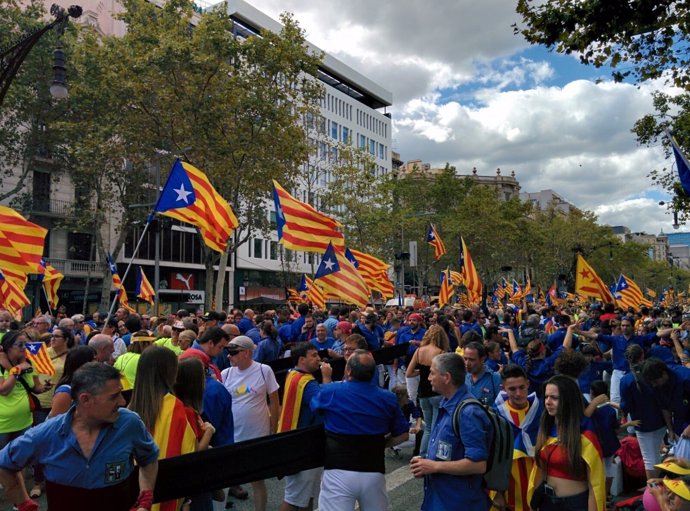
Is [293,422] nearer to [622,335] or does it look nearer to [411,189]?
[622,335]

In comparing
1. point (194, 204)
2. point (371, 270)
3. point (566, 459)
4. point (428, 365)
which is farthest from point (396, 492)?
point (371, 270)

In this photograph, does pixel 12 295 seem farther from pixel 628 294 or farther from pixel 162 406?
pixel 628 294

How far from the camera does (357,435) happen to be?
14.2 ft

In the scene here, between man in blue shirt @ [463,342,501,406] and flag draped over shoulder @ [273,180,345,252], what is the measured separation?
225 inches

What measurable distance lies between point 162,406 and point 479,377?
3.44 metres

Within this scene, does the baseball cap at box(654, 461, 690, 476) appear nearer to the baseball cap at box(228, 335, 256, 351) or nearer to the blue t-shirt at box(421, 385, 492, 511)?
the blue t-shirt at box(421, 385, 492, 511)

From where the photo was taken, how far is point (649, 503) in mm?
3164

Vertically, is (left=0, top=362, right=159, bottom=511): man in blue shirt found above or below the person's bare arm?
above

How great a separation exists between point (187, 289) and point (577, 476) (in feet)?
135

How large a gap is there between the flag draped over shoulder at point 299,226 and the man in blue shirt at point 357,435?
7002mm

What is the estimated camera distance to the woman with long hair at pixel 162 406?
152 inches

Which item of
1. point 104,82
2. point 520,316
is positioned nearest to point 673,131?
point 520,316

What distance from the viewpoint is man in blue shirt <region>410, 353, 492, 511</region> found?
363cm

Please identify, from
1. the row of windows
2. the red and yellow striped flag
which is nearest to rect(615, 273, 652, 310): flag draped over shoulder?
the red and yellow striped flag
